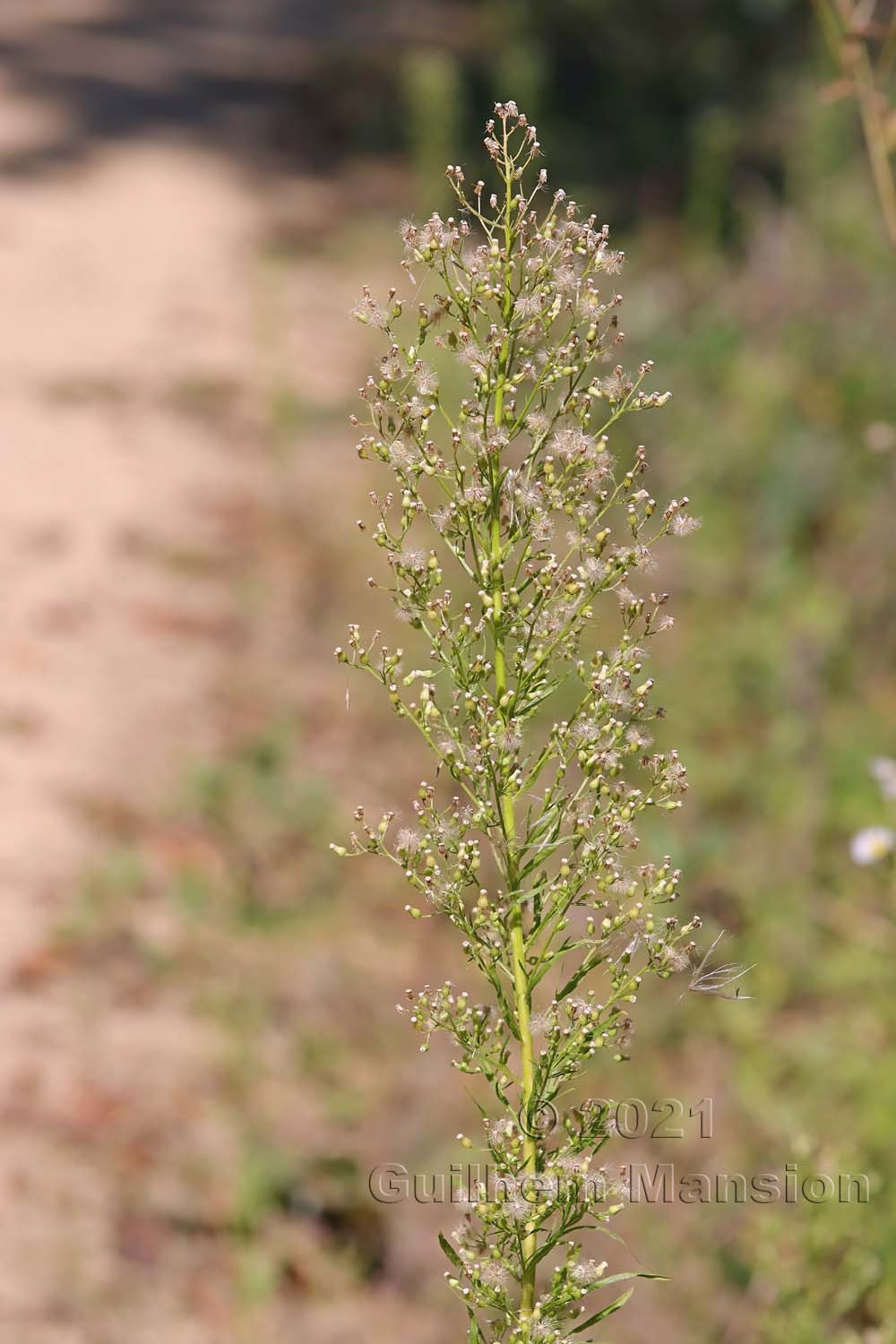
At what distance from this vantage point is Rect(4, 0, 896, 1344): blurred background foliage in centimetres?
350

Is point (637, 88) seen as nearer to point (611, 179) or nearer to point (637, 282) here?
point (611, 179)

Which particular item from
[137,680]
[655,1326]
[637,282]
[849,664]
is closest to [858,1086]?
[655,1326]

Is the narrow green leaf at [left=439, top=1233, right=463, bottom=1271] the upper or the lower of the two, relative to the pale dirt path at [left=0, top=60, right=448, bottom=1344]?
lower

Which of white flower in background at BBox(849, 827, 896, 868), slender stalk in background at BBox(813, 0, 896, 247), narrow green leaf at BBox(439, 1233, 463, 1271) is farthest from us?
white flower in background at BBox(849, 827, 896, 868)

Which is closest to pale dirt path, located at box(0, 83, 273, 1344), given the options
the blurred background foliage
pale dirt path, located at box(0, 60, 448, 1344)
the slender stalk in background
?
pale dirt path, located at box(0, 60, 448, 1344)

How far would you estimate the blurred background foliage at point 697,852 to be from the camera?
11.5 ft

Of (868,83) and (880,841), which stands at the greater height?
(868,83)

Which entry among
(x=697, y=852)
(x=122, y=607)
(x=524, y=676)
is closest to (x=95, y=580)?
(x=122, y=607)

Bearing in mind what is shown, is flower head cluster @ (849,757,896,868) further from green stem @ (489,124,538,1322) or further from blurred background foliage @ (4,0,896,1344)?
green stem @ (489,124,538,1322)

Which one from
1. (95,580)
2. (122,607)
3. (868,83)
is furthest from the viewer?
(95,580)

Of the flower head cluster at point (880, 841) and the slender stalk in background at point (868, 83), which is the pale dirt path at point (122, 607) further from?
the slender stalk in background at point (868, 83)

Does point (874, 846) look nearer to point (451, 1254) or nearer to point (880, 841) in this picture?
point (880, 841)

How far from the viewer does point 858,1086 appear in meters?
3.90

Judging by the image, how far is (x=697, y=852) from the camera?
4.50 meters
